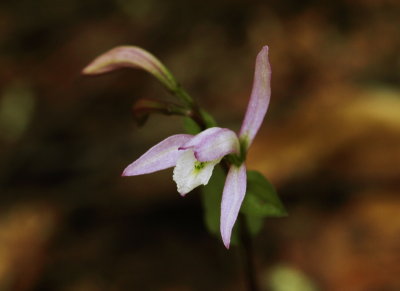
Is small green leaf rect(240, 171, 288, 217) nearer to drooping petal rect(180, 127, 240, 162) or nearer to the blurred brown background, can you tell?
drooping petal rect(180, 127, 240, 162)

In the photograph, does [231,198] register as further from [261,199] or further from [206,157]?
[261,199]

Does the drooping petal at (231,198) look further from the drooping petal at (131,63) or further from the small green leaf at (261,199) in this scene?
the drooping petal at (131,63)

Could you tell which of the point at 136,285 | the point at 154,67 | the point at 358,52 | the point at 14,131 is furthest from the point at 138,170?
the point at 358,52

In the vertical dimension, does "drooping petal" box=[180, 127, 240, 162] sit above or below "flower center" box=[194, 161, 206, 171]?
above

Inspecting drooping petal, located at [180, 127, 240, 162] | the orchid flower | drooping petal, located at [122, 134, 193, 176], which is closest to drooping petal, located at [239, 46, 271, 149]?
the orchid flower

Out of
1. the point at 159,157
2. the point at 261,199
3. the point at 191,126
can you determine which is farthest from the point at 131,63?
the point at 261,199

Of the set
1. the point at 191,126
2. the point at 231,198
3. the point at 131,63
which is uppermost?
the point at 131,63
